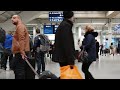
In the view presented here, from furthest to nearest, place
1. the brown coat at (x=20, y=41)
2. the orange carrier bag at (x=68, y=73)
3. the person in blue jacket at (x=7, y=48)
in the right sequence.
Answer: the person in blue jacket at (x=7, y=48), the brown coat at (x=20, y=41), the orange carrier bag at (x=68, y=73)

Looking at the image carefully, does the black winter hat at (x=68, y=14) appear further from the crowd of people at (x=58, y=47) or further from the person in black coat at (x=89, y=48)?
the person in black coat at (x=89, y=48)

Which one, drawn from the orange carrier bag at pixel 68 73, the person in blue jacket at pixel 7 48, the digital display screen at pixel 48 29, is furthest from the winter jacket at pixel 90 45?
the digital display screen at pixel 48 29

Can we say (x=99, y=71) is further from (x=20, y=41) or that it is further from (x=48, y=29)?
(x=48, y=29)

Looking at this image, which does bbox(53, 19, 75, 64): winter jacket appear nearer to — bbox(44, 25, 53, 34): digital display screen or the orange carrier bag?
the orange carrier bag

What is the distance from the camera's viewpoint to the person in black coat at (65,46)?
6188 mm

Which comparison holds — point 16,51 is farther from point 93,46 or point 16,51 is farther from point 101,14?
point 101,14

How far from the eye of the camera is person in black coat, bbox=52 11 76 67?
244 inches

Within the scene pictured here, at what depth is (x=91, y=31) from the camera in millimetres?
9453

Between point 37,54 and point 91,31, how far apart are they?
10.4ft

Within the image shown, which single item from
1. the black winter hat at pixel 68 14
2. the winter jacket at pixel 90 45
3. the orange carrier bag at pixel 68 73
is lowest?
the orange carrier bag at pixel 68 73

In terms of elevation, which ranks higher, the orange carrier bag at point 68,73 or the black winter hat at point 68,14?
the black winter hat at point 68,14

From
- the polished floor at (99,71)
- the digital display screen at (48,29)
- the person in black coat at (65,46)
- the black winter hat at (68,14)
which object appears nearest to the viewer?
the person in black coat at (65,46)

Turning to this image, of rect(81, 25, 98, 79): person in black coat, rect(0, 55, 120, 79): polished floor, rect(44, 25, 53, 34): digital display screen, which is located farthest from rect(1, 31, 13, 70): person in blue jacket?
rect(44, 25, 53, 34): digital display screen
